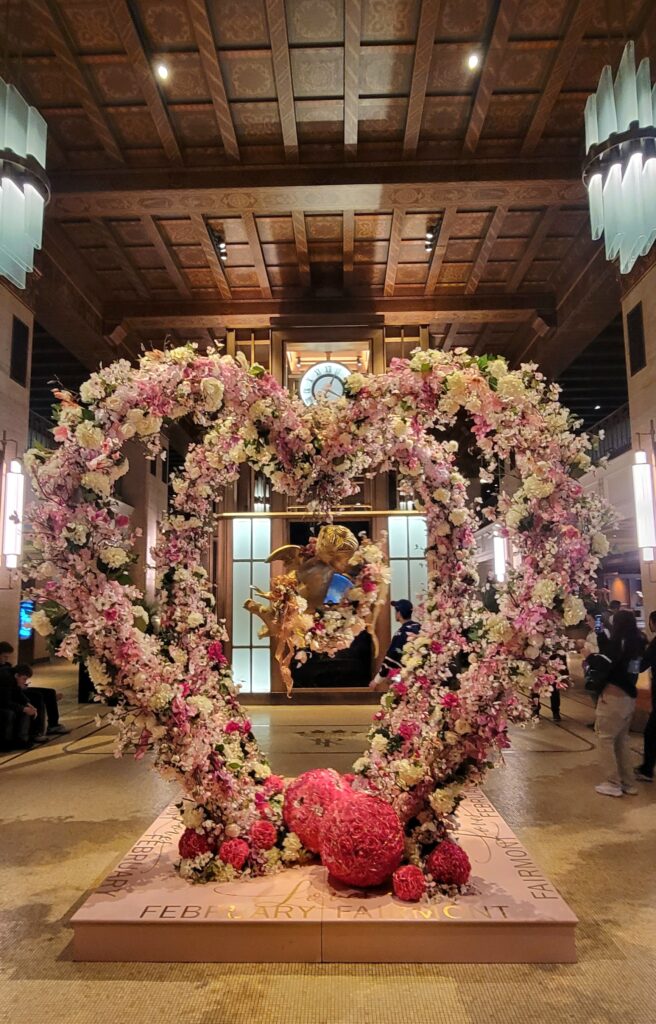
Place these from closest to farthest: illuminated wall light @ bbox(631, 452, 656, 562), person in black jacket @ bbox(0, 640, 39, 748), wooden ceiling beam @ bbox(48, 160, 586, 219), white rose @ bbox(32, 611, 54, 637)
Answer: white rose @ bbox(32, 611, 54, 637) < person in black jacket @ bbox(0, 640, 39, 748) < illuminated wall light @ bbox(631, 452, 656, 562) < wooden ceiling beam @ bbox(48, 160, 586, 219)

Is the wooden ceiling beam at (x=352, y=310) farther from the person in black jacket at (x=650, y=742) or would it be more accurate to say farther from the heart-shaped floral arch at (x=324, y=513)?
the heart-shaped floral arch at (x=324, y=513)

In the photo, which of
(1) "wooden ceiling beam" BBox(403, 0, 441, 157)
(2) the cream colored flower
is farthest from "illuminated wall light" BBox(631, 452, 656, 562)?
(2) the cream colored flower

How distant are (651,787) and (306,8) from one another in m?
6.90

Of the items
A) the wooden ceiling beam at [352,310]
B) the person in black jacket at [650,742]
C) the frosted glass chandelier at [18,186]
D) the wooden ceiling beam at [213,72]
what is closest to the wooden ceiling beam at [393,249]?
the wooden ceiling beam at [352,310]

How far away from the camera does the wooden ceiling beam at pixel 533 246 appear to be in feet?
25.3

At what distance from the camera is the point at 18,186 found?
14.5 ft

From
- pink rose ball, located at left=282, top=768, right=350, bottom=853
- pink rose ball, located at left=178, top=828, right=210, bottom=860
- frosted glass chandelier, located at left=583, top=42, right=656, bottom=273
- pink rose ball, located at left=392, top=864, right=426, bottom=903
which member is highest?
frosted glass chandelier, located at left=583, top=42, right=656, bottom=273

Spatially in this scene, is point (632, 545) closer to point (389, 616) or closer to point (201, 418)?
point (389, 616)

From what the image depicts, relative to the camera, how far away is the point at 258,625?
377 inches

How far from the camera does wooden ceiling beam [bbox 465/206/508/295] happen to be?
7.66 metres

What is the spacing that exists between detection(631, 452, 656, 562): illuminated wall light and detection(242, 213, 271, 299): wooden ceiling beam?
17.1 ft

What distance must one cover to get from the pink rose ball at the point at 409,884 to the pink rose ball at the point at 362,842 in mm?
46

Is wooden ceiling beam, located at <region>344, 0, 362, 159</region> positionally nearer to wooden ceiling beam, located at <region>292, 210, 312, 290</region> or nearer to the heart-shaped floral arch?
wooden ceiling beam, located at <region>292, 210, 312, 290</region>

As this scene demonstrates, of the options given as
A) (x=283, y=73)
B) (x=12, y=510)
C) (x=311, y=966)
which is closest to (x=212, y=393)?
(x=311, y=966)
